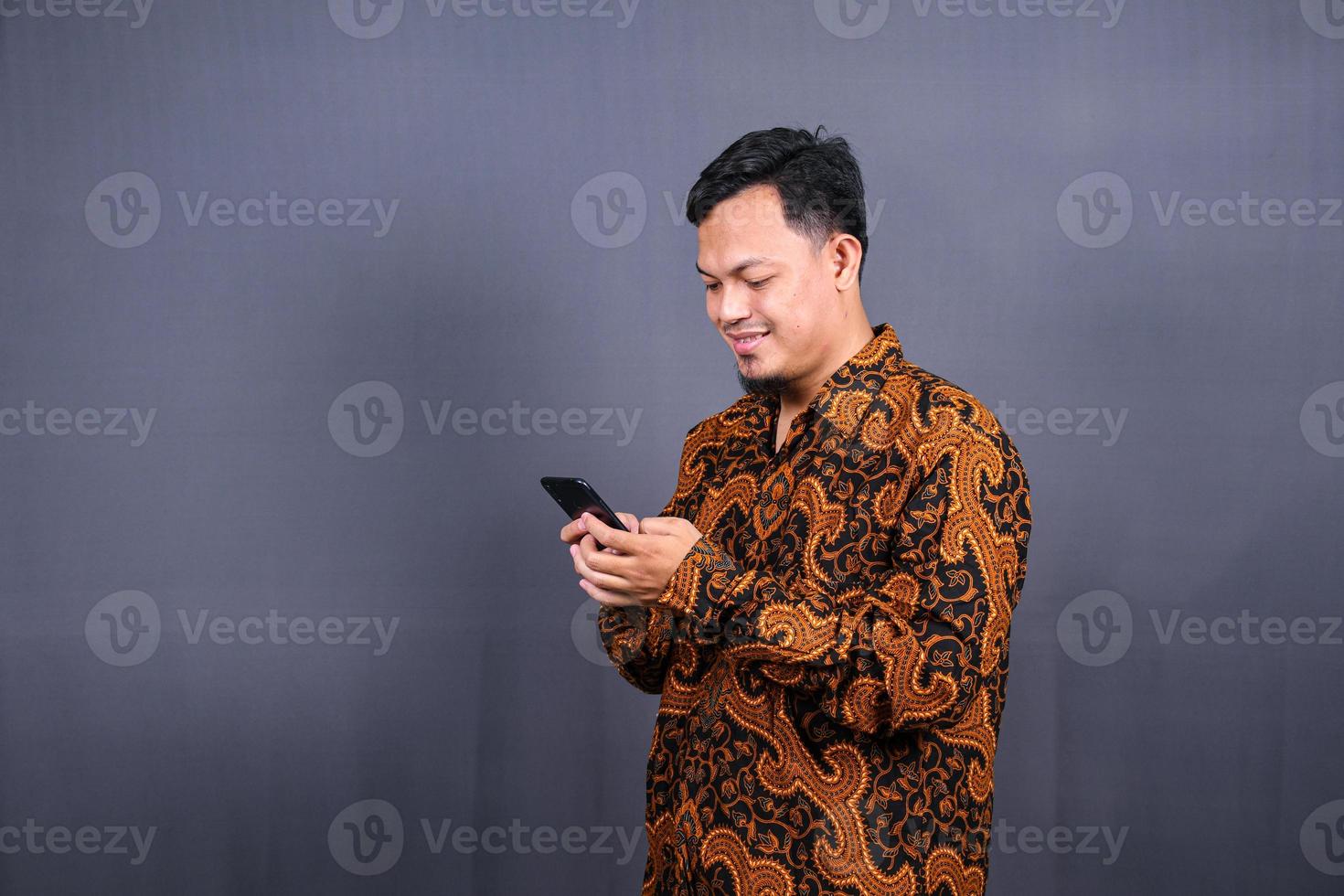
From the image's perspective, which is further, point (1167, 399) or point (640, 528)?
point (1167, 399)

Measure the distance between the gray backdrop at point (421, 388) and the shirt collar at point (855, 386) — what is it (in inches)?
38.1

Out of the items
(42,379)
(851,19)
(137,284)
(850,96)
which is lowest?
(42,379)

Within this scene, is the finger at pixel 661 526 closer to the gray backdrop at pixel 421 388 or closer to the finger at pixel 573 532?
the finger at pixel 573 532

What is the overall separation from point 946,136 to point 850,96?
0.69ft

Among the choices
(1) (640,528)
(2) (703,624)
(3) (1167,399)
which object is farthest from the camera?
(3) (1167,399)

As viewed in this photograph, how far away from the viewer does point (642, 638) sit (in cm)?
145

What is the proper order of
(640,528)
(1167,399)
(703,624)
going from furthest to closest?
1. (1167,399)
2. (640,528)
3. (703,624)

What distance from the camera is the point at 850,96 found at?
2.29 m

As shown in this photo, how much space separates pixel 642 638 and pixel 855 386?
43cm

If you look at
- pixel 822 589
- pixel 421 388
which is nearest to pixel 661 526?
pixel 822 589

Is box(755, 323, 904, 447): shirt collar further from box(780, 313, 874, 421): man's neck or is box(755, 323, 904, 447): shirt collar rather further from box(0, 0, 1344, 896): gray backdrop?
box(0, 0, 1344, 896): gray backdrop

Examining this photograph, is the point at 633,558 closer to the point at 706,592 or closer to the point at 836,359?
the point at 706,592

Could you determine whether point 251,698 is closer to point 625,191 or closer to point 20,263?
point 20,263

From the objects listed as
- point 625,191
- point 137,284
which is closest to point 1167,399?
point 625,191
